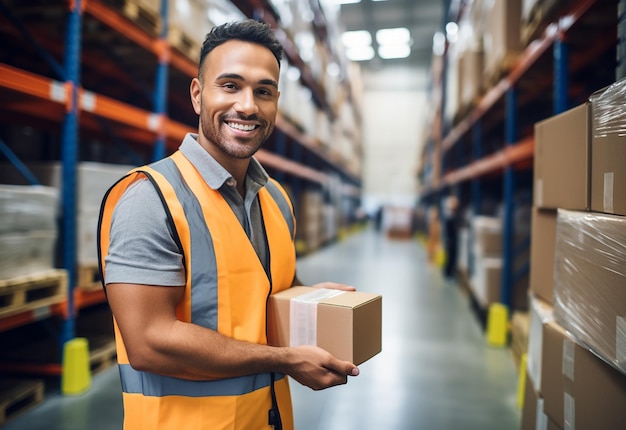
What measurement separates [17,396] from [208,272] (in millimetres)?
2235

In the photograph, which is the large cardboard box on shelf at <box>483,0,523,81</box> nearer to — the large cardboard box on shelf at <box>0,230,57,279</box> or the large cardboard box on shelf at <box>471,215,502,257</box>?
the large cardboard box on shelf at <box>471,215,502,257</box>

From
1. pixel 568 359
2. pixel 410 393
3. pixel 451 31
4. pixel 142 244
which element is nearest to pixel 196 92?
pixel 142 244

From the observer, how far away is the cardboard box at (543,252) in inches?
86.9

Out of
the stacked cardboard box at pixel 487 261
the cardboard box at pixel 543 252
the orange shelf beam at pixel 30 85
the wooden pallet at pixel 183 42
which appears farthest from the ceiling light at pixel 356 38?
the cardboard box at pixel 543 252

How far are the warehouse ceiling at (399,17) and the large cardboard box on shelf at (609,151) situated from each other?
1402cm

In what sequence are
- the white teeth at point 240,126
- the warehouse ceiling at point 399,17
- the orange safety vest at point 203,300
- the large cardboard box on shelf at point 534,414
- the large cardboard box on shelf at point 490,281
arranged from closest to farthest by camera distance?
1. the orange safety vest at point 203,300
2. the white teeth at point 240,126
3. the large cardboard box on shelf at point 534,414
4. the large cardboard box on shelf at point 490,281
5. the warehouse ceiling at point 399,17

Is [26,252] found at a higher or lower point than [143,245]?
lower

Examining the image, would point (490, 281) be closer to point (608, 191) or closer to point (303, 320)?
point (608, 191)

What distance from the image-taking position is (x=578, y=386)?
1602mm

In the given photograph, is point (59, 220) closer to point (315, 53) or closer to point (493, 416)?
point (493, 416)

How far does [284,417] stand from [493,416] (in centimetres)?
197

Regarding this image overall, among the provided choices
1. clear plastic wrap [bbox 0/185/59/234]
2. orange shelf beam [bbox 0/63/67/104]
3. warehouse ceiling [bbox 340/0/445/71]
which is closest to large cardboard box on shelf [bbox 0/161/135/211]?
clear plastic wrap [bbox 0/185/59/234]

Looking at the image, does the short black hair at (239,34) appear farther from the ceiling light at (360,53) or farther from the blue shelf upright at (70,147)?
the ceiling light at (360,53)

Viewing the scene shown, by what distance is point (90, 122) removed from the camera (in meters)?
3.75
